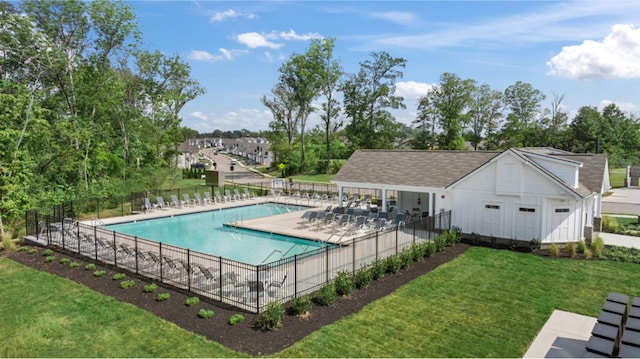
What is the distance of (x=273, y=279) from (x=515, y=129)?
6422cm

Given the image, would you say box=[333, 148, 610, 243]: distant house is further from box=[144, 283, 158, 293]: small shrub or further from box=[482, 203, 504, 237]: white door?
box=[144, 283, 158, 293]: small shrub

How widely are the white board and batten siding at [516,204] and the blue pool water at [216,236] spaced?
7.51m

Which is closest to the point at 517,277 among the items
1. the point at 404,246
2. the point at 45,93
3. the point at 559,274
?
the point at 559,274

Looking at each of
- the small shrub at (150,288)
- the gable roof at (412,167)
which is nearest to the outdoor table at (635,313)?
the gable roof at (412,167)

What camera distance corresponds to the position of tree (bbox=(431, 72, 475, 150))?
2491 inches

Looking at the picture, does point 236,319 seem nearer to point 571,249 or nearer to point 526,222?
point 526,222

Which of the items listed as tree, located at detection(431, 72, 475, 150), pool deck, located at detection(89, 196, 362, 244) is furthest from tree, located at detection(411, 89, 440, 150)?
pool deck, located at detection(89, 196, 362, 244)

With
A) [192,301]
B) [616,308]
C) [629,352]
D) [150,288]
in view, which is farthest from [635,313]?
[150,288]

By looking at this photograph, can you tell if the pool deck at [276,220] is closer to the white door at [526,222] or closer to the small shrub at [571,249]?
the white door at [526,222]

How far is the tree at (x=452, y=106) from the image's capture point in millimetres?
63281

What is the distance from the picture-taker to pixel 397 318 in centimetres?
1070

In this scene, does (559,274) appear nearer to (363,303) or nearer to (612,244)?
(612,244)

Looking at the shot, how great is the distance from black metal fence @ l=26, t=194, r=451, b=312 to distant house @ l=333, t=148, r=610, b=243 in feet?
4.63

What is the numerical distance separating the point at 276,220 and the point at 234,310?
1316cm
